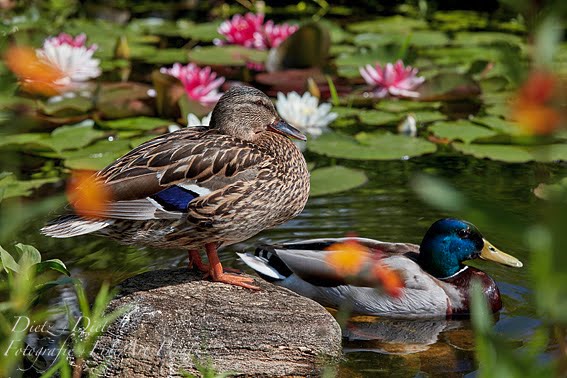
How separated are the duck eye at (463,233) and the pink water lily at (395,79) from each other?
2.54 m

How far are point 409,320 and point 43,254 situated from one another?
1.99 meters

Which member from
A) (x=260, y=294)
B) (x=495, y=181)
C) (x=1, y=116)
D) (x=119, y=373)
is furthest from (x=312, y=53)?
(x=1, y=116)

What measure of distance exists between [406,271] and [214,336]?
1242mm

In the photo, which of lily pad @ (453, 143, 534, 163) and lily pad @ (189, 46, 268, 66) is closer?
lily pad @ (453, 143, 534, 163)

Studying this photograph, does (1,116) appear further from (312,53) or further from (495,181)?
(312,53)

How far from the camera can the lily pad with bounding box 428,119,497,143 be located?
6.14 m

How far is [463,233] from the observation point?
4.64m

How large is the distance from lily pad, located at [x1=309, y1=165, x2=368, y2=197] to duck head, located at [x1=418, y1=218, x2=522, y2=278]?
940mm

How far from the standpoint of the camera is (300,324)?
3848 millimetres

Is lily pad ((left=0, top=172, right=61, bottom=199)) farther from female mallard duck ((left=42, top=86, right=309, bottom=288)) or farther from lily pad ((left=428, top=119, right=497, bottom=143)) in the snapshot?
lily pad ((left=428, top=119, right=497, bottom=143))

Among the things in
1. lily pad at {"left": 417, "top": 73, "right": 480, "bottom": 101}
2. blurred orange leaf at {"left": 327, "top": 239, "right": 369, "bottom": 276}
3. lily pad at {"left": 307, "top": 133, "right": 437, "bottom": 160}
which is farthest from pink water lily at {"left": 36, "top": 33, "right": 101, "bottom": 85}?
blurred orange leaf at {"left": 327, "top": 239, "right": 369, "bottom": 276}

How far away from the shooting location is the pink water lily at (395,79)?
7.01 metres

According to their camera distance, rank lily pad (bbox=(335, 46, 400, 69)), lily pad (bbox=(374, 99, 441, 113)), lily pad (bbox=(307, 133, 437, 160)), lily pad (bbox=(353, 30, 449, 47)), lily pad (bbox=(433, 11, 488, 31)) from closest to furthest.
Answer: lily pad (bbox=(307, 133, 437, 160)) → lily pad (bbox=(374, 99, 441, 113)) → lily pad (bbox=(335, 46, 400, 69)) → lily pad (bbox=(353, 30, 449, 47)) → lily pad (bbox=(433, 11, 488, 31))

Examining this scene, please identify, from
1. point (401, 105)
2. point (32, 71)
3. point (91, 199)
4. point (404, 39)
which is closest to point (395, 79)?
point (401, 105)
